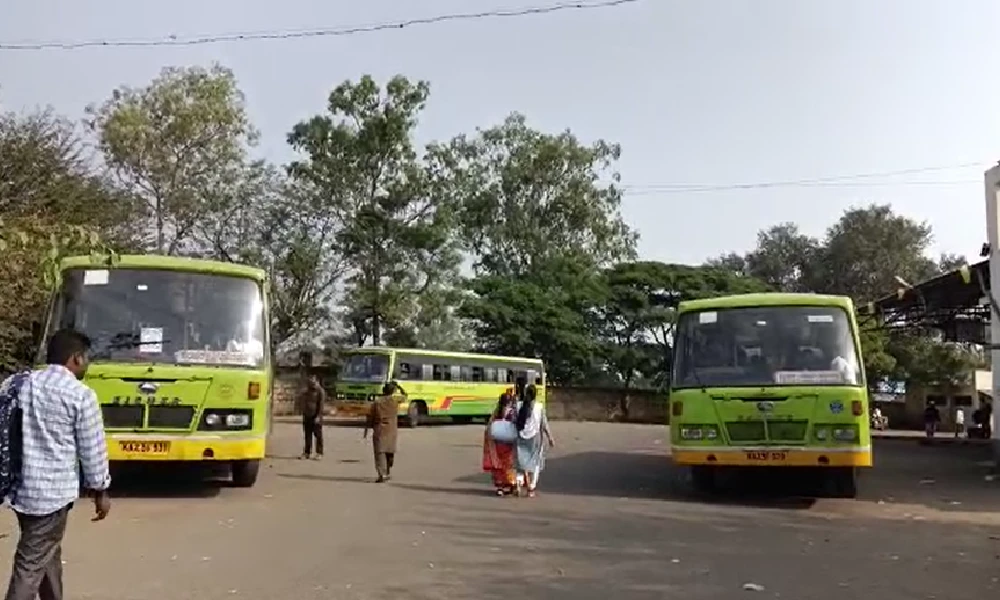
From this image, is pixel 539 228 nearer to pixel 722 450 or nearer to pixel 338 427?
pixel 338 427

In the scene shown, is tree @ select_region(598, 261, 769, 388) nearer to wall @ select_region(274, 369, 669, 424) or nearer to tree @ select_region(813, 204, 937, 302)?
wall @ select_region(274, 369, 669, 424)

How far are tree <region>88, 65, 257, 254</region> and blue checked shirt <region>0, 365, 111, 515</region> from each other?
32606 mm

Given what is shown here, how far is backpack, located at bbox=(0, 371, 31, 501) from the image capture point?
5961mm

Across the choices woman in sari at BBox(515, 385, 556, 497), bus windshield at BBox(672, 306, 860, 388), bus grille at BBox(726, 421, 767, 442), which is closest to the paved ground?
woman in sari at BBox(515, 385, 556, 497)

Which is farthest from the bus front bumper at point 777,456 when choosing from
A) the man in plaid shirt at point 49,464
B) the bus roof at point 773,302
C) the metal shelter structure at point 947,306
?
the metal shelter structure at point 947,306

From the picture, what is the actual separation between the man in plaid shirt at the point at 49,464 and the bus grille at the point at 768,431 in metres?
8.76

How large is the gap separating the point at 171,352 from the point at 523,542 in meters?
4.93

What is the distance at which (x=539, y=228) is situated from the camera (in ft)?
178

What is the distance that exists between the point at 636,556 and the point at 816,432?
4409 millimetres

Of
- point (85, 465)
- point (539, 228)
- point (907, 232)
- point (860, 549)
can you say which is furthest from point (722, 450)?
point (907, 232)

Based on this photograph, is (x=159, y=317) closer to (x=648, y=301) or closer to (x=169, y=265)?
(x=169, y=265)

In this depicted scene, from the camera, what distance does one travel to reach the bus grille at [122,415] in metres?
12.2

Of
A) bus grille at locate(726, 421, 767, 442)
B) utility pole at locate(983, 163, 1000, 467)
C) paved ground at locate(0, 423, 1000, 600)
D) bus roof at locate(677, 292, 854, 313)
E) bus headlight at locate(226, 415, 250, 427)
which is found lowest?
paved ground at locate(0, 423, 1000, 600)

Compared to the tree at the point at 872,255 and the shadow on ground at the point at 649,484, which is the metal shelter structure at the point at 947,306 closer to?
the shadow on ground at the point at 649,484
